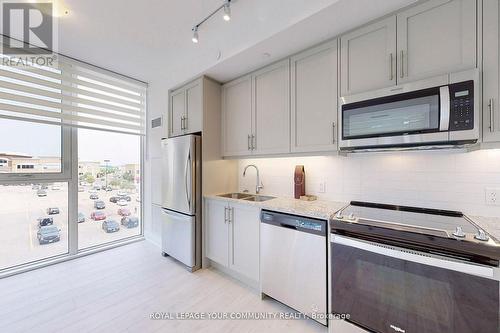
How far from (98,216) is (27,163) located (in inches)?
45.6

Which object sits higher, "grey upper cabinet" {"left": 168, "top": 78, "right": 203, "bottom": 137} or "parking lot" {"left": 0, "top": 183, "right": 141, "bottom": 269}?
"grey upper cabinet" {"left": 168, "top": 78, "right": 203, "bottom": 137}

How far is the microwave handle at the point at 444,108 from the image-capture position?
51.2 inches

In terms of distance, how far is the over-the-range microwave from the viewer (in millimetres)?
1257

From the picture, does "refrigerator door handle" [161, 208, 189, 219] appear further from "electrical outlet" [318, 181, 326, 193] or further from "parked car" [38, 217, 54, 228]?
"electrical outlet" [318, 181, 326, 193]

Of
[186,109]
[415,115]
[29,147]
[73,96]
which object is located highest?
[73,96]

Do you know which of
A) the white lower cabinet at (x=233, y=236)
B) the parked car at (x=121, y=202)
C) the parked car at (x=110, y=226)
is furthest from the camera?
the parked car at (x=121, y=202)

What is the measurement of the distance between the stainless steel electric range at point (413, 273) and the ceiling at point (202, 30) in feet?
5.07

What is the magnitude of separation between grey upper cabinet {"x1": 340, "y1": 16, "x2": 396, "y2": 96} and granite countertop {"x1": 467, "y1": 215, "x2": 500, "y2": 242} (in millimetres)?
1113

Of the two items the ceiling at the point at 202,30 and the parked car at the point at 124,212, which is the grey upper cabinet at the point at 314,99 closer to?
the ceiling at the point at 202,30

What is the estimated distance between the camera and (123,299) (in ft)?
6.72

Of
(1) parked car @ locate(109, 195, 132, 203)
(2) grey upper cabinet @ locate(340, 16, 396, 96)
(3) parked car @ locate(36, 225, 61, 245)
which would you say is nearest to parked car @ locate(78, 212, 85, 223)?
(3) parked car @ locate(36, 225, 61, 245)

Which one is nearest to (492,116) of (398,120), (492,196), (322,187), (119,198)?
(398,120)

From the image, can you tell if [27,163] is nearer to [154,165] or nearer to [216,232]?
[154,165]

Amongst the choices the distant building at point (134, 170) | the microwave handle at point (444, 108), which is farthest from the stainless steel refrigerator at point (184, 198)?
the microwave handle at point (444, 108)
